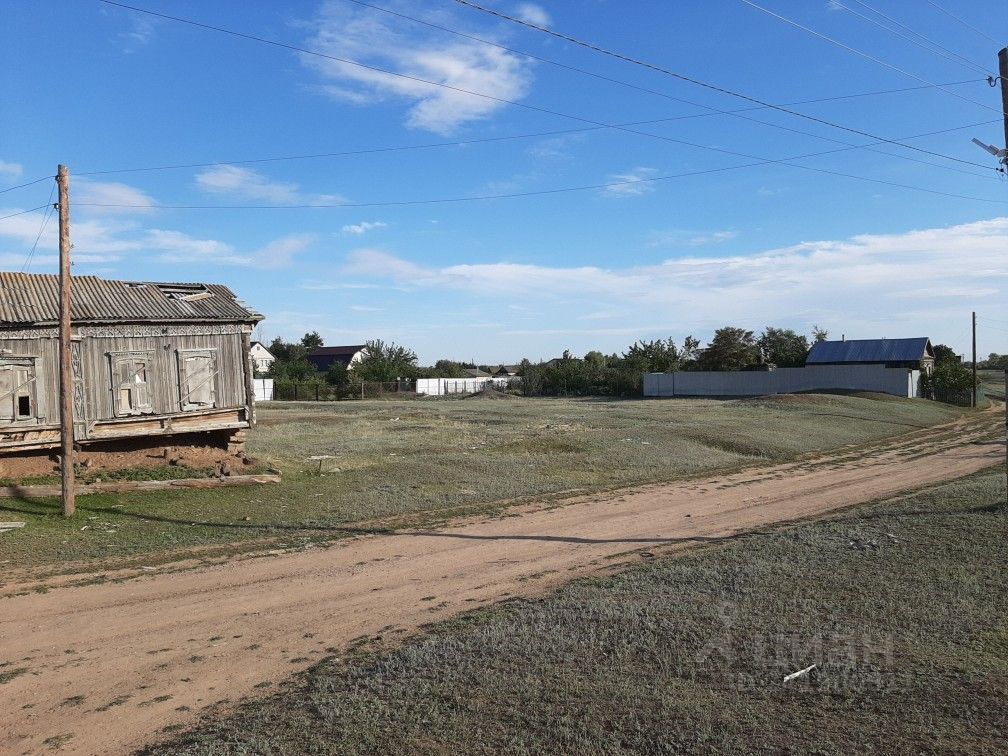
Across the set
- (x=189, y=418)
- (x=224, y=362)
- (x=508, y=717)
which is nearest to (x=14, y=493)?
(x=189, y=418)

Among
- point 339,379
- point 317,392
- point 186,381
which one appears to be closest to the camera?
point 186,381

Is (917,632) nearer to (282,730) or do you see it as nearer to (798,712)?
(798,712)

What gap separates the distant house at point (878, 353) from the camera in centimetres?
7269

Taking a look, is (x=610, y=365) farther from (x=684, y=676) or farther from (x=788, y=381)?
(x=684, y=676)

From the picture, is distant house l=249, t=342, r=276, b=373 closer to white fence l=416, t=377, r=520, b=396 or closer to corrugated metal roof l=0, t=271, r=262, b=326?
white fence l=416, t=377, r=520, b=396

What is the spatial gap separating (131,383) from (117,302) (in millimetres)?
2170

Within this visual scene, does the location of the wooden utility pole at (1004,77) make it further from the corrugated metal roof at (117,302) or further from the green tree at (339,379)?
the green tree at (339,379)

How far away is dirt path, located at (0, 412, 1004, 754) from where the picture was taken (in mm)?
6828

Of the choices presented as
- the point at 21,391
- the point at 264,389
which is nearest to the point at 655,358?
the point at 264,389

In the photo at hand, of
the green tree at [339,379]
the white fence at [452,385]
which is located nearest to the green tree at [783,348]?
the white fence at [452,385]

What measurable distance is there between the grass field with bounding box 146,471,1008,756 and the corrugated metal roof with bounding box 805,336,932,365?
230 feet

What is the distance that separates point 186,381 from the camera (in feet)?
68.5

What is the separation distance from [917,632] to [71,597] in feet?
34.1

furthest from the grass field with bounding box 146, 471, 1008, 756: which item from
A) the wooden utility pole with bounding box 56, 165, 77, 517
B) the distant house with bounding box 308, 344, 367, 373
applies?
the distant house with bounding box 308, 344, 367, 373
